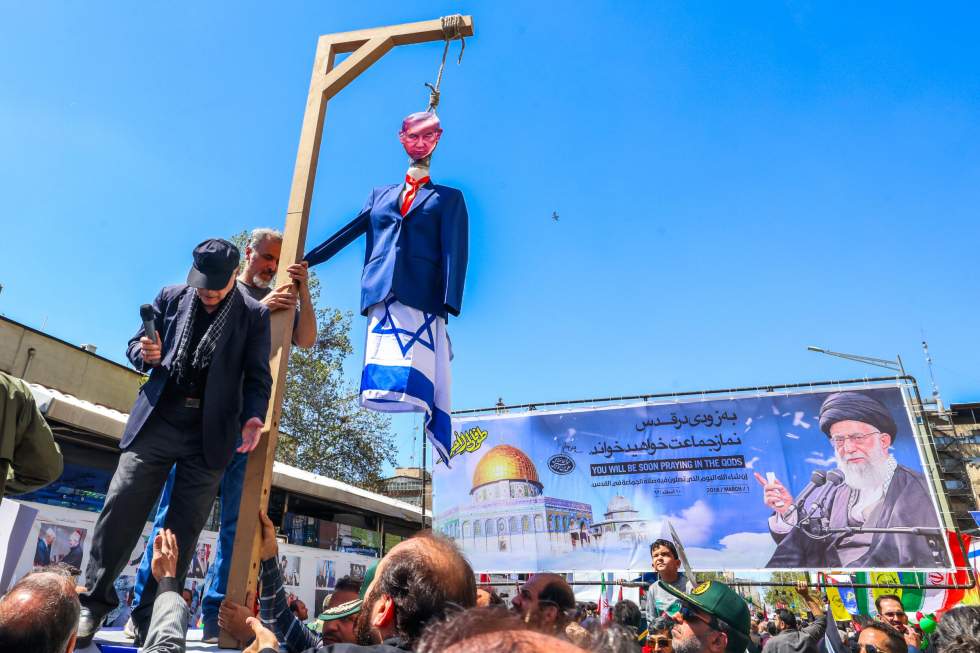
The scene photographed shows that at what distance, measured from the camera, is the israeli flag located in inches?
110

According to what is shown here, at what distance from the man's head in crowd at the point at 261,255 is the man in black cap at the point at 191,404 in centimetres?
60

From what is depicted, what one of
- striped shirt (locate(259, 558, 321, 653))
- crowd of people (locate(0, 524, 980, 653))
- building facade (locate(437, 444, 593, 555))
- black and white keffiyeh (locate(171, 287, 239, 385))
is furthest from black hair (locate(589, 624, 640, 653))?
building facade (locate(437, 444, 593, 555))

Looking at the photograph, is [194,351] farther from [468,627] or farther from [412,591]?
[468,627]

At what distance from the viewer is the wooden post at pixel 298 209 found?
200cm

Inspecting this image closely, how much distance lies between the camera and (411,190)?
322 centimetres

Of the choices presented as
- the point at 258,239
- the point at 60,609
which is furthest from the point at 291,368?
the point at 60,609

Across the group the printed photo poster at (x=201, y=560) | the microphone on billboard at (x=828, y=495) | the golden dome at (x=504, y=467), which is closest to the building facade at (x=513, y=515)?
the golden dome at (x=504, y=467)

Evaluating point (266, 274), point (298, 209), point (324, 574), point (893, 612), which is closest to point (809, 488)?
point (893, 612)

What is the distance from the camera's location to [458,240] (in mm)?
3098

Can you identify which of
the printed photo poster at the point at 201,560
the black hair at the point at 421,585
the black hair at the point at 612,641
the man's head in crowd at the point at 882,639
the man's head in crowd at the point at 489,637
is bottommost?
the man's head in crowd at the point at 882,639

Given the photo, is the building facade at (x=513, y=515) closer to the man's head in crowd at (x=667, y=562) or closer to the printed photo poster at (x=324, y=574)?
the printed photo poster at (x=324, y=574)

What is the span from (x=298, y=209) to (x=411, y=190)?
29.5 inches

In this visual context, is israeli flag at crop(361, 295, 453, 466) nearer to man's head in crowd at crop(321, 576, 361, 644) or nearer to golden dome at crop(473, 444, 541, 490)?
man's head in crowd at crop(321, 576, 361, 644)

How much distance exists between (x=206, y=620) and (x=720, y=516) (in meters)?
12.2
